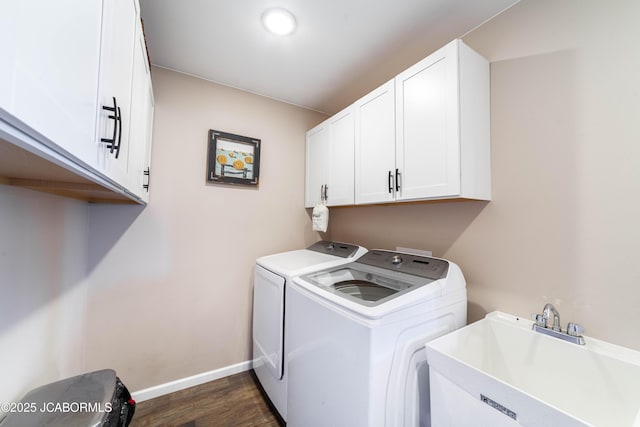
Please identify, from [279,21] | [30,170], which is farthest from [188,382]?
[279,21]

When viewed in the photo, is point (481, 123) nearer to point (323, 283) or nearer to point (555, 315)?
point (555, 315)

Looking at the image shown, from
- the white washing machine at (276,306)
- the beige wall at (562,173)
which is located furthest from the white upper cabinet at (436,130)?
the white washing machine at (276,306)

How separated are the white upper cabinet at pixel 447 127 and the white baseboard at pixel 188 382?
81.9 inches

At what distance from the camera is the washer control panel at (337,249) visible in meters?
2.04

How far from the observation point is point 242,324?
7.30ft

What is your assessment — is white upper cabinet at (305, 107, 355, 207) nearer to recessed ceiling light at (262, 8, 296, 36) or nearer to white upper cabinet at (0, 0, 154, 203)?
recessed ceiling light at (262, 8, 296, 36)

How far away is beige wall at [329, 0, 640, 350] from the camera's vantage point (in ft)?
3.35

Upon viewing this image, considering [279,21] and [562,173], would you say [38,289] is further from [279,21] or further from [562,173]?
[562,173]

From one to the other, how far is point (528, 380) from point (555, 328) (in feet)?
0.89

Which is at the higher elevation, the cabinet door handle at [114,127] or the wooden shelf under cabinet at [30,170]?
the cabinet door handle at [114,127]

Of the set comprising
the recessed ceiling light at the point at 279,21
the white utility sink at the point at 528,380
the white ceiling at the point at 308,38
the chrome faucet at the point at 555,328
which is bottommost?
the white utility sink at the point at 528,380

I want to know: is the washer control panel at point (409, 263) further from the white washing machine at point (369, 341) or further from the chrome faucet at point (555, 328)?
the chrome faucet at point (555, 328)

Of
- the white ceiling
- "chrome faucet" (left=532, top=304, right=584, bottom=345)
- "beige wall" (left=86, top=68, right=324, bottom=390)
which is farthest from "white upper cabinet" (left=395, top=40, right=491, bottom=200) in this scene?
"beige wall" (left=86, top=68, right=324, bottom=390)

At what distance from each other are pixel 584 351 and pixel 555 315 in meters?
0.15
